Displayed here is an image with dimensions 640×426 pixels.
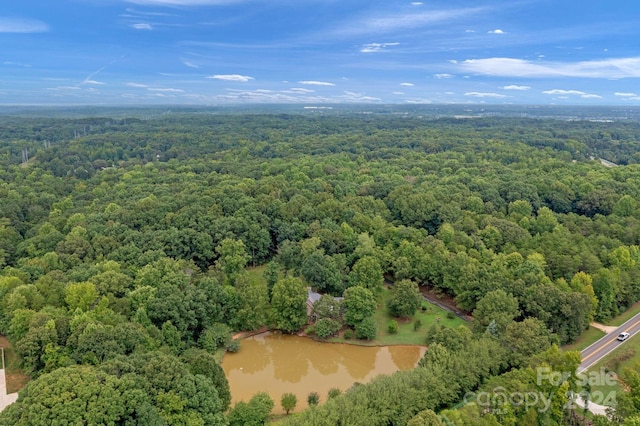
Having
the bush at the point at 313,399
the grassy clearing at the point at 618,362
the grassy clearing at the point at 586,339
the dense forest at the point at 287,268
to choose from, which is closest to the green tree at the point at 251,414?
the dense forest at the point at 287,268

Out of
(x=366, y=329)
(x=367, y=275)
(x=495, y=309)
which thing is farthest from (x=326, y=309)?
(x=495, y=309)

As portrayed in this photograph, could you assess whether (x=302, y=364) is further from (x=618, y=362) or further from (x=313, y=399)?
(x=618, y=362)

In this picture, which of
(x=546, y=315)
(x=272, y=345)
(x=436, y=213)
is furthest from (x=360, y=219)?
(x=546, y=315)

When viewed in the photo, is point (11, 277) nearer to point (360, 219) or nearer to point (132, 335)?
point (132, 335)

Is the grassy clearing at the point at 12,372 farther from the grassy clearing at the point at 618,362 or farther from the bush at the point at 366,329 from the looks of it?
the grassy clearing at the point at 618,362

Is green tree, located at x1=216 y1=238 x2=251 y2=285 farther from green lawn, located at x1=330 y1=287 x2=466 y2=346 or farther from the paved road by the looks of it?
the paved road
